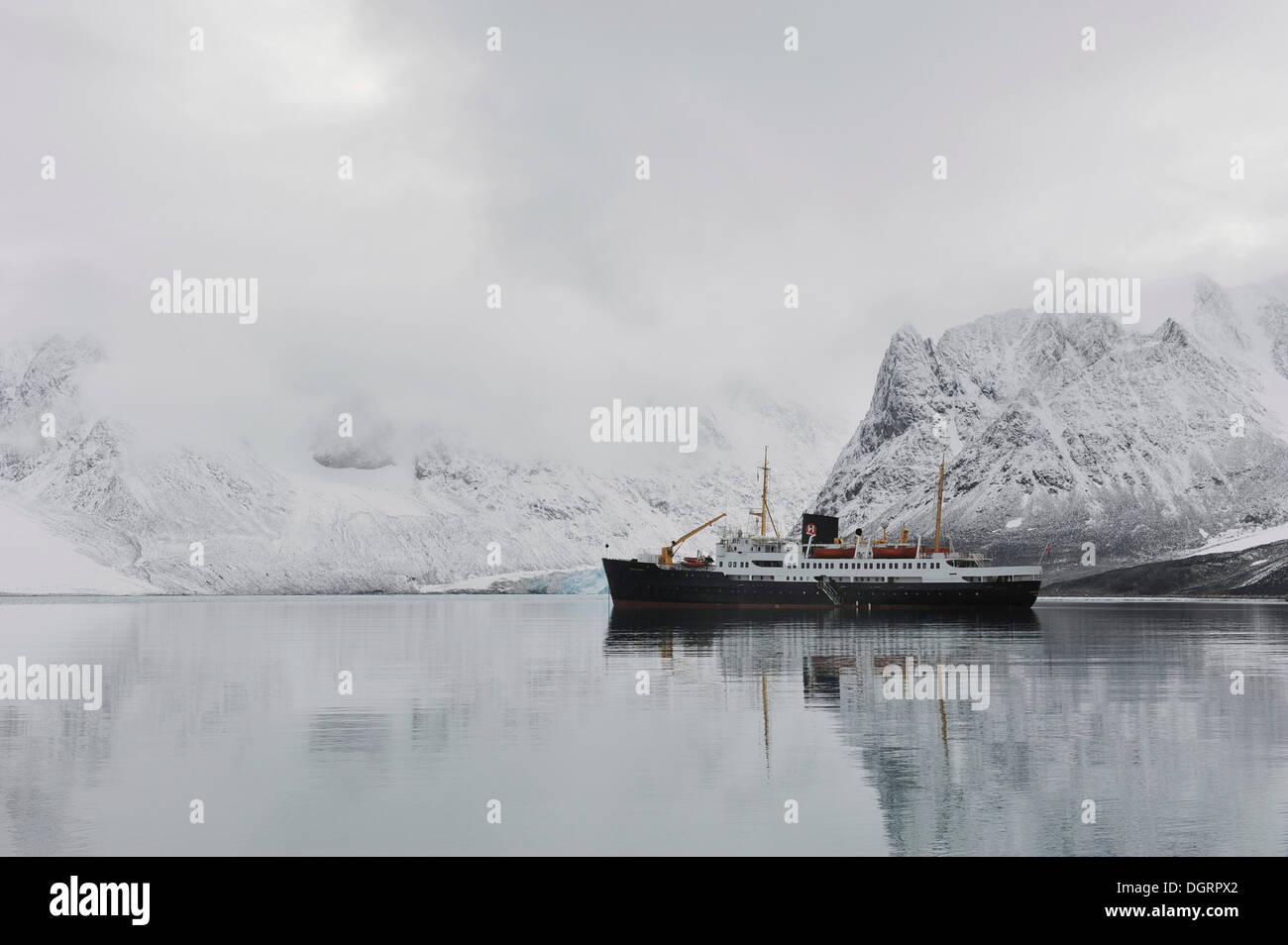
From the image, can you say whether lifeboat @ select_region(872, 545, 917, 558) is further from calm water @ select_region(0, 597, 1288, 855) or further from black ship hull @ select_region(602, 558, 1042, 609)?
calm water @ select_region(0, 597, 1288, 855)

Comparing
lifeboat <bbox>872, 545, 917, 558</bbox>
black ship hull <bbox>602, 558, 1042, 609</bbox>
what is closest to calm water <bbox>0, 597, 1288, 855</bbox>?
black ship hull <bbox>602, 558, 1042, 609</bbox>

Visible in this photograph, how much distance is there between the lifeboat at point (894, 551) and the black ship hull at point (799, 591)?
25.8 ft

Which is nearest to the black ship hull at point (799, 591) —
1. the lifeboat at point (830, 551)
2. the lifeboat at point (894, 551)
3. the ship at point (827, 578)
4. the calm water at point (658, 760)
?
the ship at point (827, 578)

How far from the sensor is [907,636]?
8806 centimetres

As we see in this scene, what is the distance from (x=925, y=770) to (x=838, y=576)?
406 feet

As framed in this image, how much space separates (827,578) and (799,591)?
400cm

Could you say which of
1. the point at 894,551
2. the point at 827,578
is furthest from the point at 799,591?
the point at 894,551

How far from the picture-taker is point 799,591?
6033 inches

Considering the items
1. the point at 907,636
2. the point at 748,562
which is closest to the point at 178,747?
the point at 907,636

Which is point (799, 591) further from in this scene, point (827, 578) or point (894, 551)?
point (894, 551)

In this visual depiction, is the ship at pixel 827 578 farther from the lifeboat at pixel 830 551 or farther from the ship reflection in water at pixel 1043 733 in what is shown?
the ship reflection in water at pixel 1043 733

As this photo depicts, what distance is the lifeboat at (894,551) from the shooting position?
158500mm

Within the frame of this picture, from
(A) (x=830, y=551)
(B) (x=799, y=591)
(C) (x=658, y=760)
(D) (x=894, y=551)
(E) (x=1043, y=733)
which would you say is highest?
(A) (x=830, y=551)
